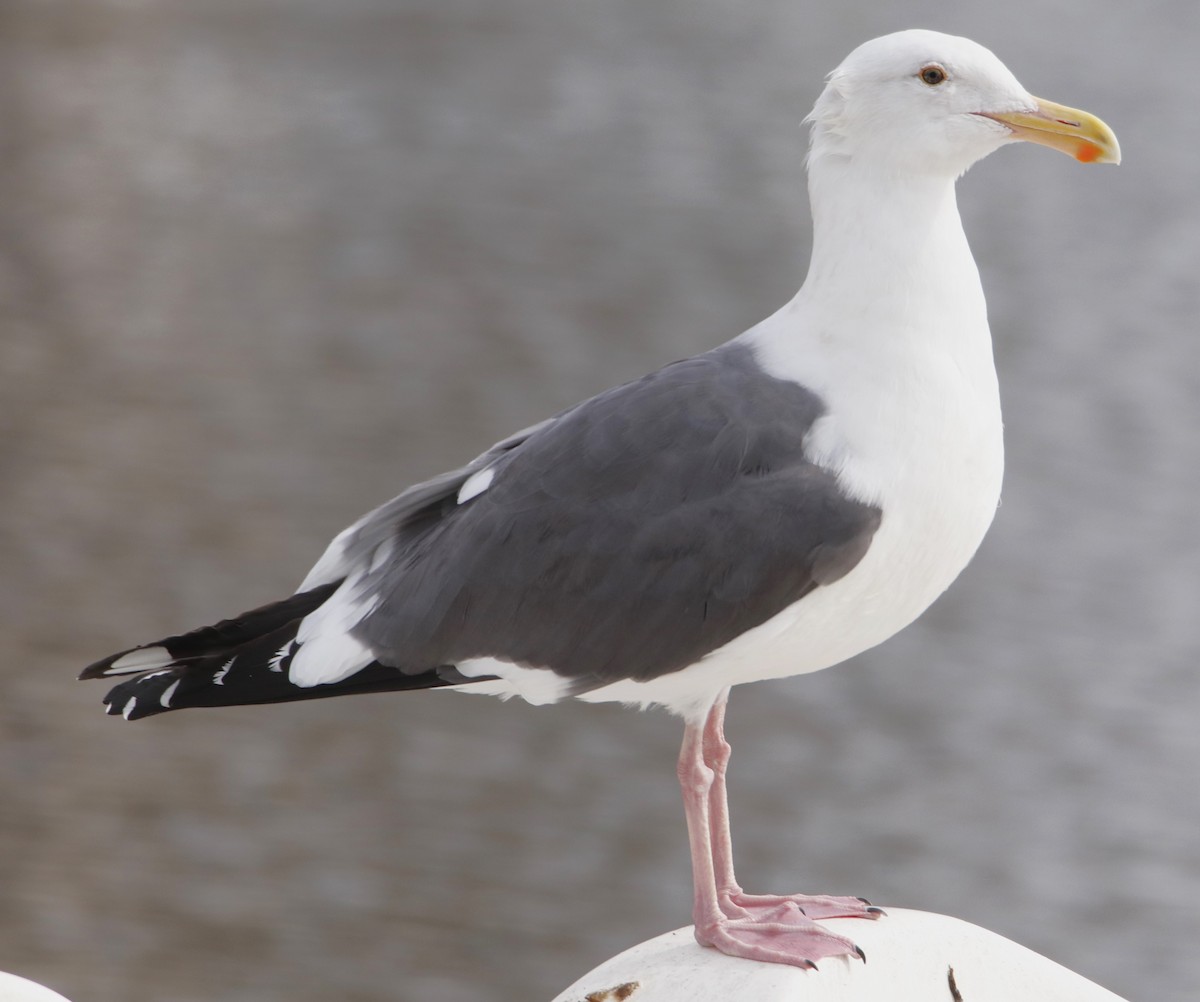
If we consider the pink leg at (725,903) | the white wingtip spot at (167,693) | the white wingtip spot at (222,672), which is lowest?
the pink leg at (725,903)

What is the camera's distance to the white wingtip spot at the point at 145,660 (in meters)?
2.15

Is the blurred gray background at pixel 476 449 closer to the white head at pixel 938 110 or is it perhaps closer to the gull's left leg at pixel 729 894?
the gull's left leg at pixel 729 894

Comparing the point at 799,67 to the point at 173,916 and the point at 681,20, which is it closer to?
the point at 681,20

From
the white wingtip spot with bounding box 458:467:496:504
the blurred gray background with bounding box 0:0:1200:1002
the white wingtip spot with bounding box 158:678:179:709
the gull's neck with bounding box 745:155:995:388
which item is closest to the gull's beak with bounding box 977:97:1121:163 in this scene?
the gull's neck with bounding box 745:155:995:388

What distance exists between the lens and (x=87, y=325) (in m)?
5.41

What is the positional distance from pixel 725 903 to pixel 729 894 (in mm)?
25

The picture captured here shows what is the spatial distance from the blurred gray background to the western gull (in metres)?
1.57

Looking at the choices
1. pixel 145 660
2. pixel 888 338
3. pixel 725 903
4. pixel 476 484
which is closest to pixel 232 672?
pixel 145 660

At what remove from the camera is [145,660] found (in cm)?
216

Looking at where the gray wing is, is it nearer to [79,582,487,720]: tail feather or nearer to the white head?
[79,582,487,720]: tail feather

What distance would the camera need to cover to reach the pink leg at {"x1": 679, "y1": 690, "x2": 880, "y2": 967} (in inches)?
79.4

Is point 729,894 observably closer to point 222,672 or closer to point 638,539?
point 638,539

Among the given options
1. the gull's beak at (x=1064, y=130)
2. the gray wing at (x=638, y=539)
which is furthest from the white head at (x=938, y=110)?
the gray wing at (x=638, y=539)

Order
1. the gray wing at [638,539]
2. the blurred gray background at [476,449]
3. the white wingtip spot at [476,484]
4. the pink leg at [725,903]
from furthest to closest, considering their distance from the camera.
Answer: the blurred gray background at [476,449]
the white wingtip spot at [476,484]
the pink leg at [725,903]
the gray wing at [638,539]
